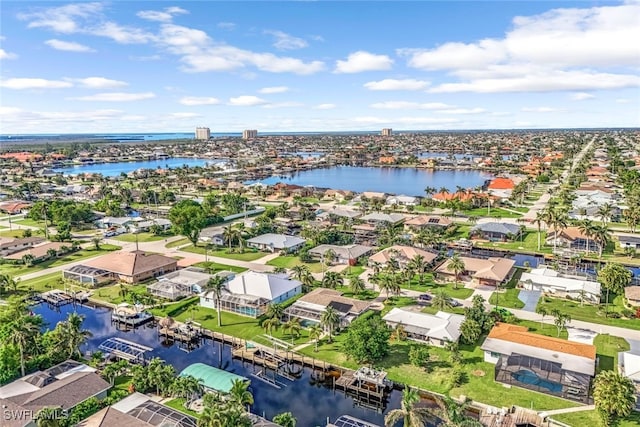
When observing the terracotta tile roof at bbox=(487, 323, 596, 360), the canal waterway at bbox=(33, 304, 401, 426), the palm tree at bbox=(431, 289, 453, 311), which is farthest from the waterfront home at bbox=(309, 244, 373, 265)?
the terracotta tile roof at bbox=(487, 323, 596, 360)

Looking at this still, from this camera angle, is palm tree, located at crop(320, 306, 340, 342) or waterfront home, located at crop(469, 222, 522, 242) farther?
waterfront home, located at crop(469, 222, 522, 242)

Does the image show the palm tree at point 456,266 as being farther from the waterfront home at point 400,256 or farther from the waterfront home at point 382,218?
the waterfront home at point 382,218

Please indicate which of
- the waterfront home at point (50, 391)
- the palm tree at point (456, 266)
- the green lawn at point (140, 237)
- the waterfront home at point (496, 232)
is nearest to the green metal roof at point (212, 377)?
the waterfront home at point (50, 391)

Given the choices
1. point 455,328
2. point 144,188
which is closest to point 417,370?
point 455,328

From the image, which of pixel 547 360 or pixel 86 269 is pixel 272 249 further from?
pixel 547 360

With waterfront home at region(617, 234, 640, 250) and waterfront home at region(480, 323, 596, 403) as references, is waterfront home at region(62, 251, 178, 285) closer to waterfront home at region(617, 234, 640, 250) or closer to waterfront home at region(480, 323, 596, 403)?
waterfront home at region(480, 323, 596, 403)

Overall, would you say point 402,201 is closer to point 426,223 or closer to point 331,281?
point 426,223

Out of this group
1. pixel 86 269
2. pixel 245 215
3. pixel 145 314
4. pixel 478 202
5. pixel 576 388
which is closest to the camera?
pixel 576 388
